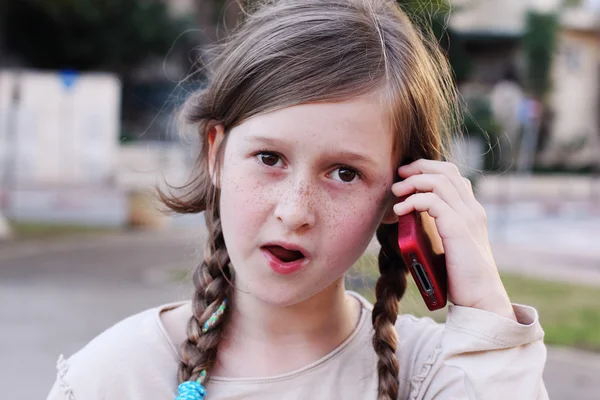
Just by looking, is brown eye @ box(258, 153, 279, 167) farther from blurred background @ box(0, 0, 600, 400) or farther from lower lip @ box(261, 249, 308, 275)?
blurred background @ box(0, 0, 600, 400)

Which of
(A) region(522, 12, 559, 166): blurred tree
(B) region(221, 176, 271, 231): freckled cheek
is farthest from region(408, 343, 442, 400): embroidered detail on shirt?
(A) region(522, 12, 559, 166): blurred tree

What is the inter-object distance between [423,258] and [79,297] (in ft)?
23.8

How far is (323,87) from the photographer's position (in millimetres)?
1547

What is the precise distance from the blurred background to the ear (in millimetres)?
343

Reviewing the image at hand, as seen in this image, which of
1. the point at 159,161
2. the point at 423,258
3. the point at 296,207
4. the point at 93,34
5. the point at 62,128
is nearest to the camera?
the point at 296,207

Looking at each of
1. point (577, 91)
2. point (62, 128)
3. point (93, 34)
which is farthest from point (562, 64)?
point (62, 128)

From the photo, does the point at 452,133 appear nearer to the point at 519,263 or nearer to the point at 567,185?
the point at 519,263

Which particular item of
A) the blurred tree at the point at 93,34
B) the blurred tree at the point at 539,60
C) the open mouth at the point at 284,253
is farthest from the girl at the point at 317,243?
the blurred tree at the point at 539,60

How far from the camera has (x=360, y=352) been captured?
5.74 ft

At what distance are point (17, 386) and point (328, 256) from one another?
4.54 m

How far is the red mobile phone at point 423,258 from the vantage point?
65.4 inches

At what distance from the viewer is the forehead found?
154 centimetres

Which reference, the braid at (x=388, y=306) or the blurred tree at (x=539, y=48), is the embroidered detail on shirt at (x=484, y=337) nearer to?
the braid at (x=388, y=306)

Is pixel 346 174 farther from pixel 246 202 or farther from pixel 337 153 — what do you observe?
pixel 246 202
